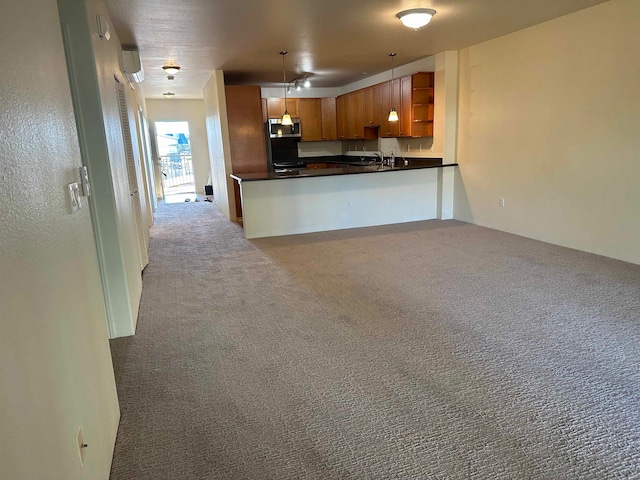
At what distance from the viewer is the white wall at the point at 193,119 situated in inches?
433

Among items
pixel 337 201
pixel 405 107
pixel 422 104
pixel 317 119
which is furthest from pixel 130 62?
pixel 317 119

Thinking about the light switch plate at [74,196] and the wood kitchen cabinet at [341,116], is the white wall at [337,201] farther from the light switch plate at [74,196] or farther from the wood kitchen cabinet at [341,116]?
the light switch plate at [74,196]

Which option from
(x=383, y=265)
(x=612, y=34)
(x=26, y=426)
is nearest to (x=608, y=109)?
(x=612, y=34)

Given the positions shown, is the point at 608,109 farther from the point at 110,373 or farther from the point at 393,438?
the point at 110,373

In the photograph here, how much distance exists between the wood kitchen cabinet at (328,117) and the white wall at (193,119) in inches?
139

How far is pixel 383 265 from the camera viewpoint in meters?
4.37

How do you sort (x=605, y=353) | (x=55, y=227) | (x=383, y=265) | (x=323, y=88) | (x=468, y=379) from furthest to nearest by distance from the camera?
1. (x=323, y=88)
2. (x=383, y=265)
3. (x=605, y=353)
4. (x=468, y=379)
5. (x=55, y=227)

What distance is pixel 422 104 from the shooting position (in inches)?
261

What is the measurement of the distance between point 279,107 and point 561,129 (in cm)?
577

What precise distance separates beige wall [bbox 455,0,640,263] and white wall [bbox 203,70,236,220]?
3.72 metres

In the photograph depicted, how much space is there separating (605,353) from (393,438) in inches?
60.4

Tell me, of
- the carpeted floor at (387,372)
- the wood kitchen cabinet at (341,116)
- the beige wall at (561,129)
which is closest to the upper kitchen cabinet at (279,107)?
the wood kitchen cabinet at (341,116)

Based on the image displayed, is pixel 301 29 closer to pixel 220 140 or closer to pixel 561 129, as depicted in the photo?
pixel 220 140

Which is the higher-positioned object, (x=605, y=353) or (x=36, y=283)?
(x=36, y=283)
